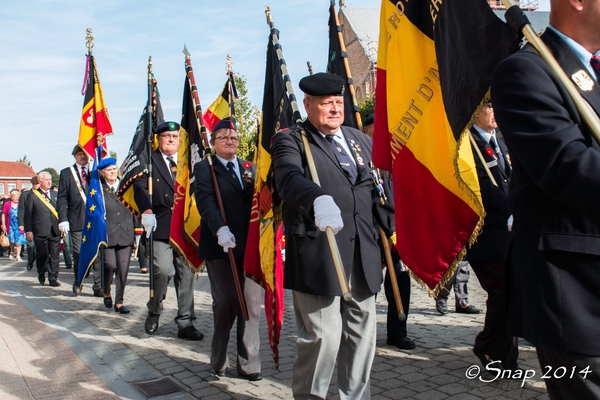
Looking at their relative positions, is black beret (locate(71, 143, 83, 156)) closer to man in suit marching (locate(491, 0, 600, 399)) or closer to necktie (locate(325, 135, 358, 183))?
necktie (locate(325, 135, 358, 183))

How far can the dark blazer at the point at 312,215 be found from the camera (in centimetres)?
341

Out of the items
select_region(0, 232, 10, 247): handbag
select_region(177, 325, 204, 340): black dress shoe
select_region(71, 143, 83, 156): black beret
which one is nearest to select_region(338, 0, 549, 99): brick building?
select_region(0, 232, 10, 247): handbag

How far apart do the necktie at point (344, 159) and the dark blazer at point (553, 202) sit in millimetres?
1632

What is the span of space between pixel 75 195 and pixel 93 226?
2.00m

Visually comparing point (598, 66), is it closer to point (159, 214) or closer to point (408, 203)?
point (408, 203)

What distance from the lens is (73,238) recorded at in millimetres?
10836

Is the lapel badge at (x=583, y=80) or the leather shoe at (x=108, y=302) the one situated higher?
the lapel badge at (x=583, y=80)

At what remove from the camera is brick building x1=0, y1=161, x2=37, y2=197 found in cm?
9012

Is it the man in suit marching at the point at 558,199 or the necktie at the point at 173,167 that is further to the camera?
the necktie at the point at 173,167

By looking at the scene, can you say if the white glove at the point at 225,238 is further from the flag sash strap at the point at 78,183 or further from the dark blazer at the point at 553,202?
the flag sash strap at the point at 78,183

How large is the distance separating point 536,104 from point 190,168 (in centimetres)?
493

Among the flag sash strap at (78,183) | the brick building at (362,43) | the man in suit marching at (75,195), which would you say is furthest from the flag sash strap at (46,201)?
the brick building at (362,43)

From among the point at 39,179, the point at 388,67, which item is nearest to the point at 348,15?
the point at 39,179

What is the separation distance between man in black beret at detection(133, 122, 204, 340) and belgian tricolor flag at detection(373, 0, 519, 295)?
331cm
